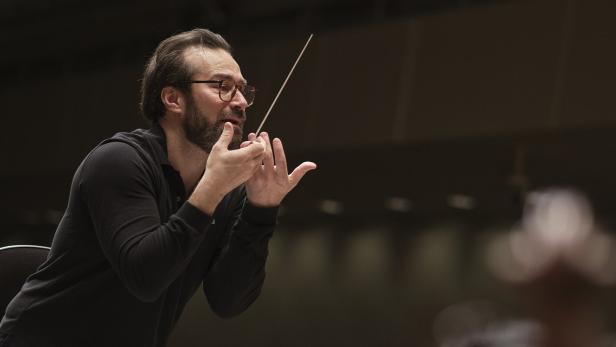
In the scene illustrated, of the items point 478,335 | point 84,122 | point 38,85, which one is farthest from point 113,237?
point 38,85

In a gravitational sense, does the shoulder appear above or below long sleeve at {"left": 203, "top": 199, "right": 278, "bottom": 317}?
above

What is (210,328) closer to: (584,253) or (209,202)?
(209,202)

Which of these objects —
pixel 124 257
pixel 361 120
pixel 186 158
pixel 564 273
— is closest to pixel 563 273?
pixel 564 273

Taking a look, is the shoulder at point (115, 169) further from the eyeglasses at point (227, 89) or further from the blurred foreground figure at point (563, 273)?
the blurred foreground figure at point (563, 273)

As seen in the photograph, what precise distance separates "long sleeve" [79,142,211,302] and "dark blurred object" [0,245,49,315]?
1.02 ft

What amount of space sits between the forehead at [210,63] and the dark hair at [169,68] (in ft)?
0.05

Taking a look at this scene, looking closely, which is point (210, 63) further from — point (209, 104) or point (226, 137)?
point (226, 137)

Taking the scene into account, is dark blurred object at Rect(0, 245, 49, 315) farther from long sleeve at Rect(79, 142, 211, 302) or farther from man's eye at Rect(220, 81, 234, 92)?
man's eye at Rect(220, 81, 234, 92)

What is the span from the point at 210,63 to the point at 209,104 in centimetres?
12

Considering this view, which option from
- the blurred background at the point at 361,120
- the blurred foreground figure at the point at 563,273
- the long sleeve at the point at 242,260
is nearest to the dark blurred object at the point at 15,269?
the long sleeve at the point at 242,260

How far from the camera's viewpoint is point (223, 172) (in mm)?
1716

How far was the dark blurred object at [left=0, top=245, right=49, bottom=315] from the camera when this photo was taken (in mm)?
2010

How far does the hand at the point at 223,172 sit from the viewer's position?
1699 millimetres

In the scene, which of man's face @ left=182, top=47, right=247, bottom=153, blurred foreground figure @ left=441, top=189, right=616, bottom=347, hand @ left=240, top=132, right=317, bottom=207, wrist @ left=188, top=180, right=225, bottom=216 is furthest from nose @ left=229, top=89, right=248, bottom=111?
blurred foreground figure @ left=441, top=189, right=616, bottom=347
